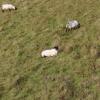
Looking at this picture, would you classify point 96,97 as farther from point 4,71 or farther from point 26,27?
point 26,27

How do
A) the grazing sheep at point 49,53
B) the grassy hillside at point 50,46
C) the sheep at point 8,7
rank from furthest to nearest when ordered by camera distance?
the sheep at point 8,7 → the grazing sheep at point 49,53 → the grassy hillside at point 50,46

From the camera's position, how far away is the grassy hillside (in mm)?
15117

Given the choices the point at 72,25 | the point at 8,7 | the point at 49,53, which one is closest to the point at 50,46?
the point at 49,53

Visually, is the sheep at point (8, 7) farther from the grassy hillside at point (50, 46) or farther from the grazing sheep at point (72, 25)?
the grazing sheep at point (72, 25)

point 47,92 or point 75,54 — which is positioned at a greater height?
point 75,54

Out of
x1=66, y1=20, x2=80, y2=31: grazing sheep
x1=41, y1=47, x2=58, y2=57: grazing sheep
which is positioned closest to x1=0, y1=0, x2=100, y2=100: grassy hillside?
x1=41, y1=47, x2=58, y2=57: grazing sheep

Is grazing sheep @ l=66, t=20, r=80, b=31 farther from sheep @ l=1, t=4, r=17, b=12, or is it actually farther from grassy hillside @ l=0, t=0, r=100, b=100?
sheep @ l=1, t=4, r=17, b=12

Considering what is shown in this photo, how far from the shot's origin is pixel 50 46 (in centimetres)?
1834

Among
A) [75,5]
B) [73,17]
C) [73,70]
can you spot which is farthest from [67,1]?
[73,70]

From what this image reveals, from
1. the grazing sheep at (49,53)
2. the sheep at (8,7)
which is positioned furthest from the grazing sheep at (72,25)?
the sheep at (8,7)

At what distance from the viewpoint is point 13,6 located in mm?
22906

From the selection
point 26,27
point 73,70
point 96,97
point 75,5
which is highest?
point 75,5

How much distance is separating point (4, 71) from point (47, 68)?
7.59 ft

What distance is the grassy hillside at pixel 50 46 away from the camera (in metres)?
15.1
